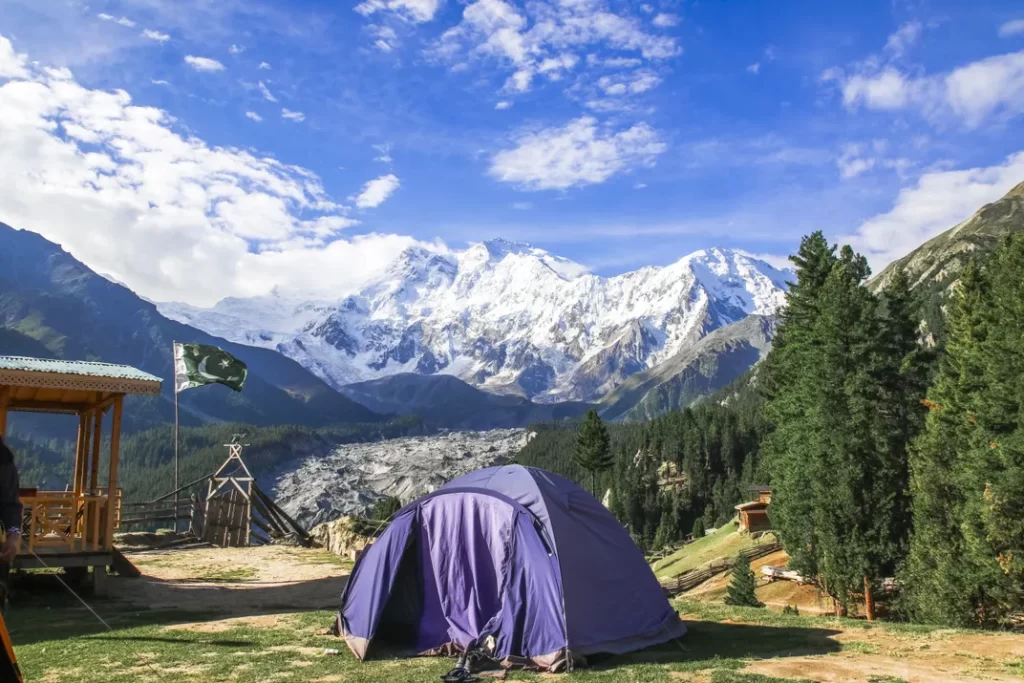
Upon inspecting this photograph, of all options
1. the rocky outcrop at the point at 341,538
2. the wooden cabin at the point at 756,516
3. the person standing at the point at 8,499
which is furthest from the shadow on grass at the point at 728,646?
the wooden cabin at the point at 756,516

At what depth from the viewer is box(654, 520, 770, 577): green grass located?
5984cm

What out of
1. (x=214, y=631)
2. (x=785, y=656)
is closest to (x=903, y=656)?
(x=785, y=656)

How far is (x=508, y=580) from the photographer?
450 inches

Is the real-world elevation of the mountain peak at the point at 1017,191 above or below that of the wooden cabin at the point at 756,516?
above

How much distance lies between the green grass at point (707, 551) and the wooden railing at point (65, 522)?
1824 inches

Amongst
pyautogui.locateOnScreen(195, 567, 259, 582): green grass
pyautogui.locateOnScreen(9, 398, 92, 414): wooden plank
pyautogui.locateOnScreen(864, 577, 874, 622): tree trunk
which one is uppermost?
pyautogui.locateOnScreen(9, 398, 92, 414): wooden plank

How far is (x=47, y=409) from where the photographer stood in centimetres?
2170

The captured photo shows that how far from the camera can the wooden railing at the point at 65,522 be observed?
53.7 feet

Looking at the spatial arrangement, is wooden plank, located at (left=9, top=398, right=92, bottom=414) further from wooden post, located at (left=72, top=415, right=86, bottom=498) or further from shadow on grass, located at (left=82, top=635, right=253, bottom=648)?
shadow on grass, located at (left=82, top=635, right=253, bottom=648)

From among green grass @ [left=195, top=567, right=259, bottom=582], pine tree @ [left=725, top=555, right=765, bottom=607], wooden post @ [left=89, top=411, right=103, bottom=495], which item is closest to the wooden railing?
wooden post @ [left=89, top=411, right=103, bottom=495]

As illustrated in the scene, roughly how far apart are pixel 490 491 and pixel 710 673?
427 centimetres

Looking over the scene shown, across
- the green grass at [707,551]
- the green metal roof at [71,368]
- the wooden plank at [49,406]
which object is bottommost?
the green grass at [707,551]

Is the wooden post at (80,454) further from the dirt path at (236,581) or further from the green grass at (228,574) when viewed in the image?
the green grass at (228,574)

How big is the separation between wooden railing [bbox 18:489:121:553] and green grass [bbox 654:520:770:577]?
4633cm
